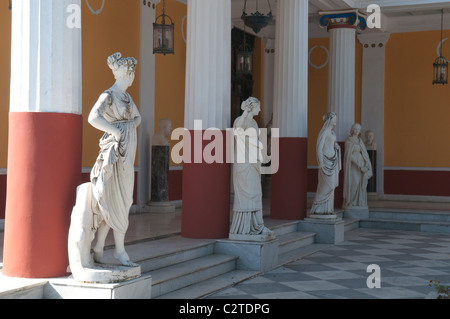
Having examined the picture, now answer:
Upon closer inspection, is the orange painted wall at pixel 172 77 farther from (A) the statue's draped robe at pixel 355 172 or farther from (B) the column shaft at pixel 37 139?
(B) the column shaft at pixel 37 139

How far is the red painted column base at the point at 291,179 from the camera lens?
10727 mm

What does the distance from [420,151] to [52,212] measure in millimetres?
12787

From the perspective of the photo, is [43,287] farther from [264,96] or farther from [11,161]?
[264,96]

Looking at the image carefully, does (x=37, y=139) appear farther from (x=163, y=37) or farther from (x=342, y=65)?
(x=342, y=65)

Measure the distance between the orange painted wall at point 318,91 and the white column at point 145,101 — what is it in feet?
21.1

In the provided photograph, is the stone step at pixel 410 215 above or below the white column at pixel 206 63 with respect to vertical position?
below

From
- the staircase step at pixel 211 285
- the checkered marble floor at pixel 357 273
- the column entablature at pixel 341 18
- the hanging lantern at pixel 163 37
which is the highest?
Result: the column entablature at pixel 341 18

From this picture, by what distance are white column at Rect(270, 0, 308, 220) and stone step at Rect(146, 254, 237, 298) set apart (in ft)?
10.3

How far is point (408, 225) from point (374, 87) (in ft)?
16.9

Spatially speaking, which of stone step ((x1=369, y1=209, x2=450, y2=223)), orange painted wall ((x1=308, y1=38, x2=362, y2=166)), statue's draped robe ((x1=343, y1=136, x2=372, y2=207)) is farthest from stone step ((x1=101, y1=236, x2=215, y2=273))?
orange painted wall ((x1=308, y1=38, x2=362, y2=166))

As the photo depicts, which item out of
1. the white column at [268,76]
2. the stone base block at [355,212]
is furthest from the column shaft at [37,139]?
the white column at [268,76]

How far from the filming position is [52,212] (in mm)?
5281

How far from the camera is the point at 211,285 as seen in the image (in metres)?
6.91
